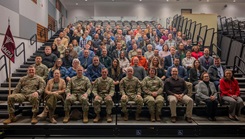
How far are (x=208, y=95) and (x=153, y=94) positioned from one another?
1.27 m

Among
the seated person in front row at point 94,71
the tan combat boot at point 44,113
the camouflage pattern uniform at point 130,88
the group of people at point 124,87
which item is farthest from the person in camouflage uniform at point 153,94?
the tan combat boot at point 44,113

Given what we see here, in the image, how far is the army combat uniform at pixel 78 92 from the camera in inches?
206

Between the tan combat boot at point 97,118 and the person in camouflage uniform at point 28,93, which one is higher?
the person in camouflage uniform at point 28,93

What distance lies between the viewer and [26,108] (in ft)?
18.9

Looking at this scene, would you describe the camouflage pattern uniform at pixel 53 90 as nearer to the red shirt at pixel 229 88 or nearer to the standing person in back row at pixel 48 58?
the standing person in back row at pixel 48 58

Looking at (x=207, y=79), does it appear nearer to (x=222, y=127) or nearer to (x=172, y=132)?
(x=222, y=127)

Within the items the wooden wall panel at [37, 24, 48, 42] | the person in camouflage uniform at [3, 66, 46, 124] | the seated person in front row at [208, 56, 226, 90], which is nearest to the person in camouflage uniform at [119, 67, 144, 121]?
the person in camouflage uniform at [3, 66, 46, 124]

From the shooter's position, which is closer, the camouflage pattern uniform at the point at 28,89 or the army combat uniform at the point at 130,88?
the camouflage pattern uniform at the point at 28,89

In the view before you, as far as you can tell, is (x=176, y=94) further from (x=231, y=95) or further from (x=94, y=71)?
(x=94, y=71)

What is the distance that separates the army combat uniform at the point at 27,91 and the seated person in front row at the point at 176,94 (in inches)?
A: 108

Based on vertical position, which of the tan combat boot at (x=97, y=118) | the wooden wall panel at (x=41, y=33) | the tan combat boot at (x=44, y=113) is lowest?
the tan combat boot at (x=97, y=118)

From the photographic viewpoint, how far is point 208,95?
572 centimetres

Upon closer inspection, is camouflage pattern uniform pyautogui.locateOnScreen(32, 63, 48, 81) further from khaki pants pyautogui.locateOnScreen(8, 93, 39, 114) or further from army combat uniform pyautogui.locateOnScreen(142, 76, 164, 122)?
army combat uniform pyautogui.locateOnScreen(142, 76, 164, 122)

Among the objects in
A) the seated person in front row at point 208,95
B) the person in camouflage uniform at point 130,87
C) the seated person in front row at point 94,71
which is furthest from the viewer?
the seated person in front row at point 94,71
